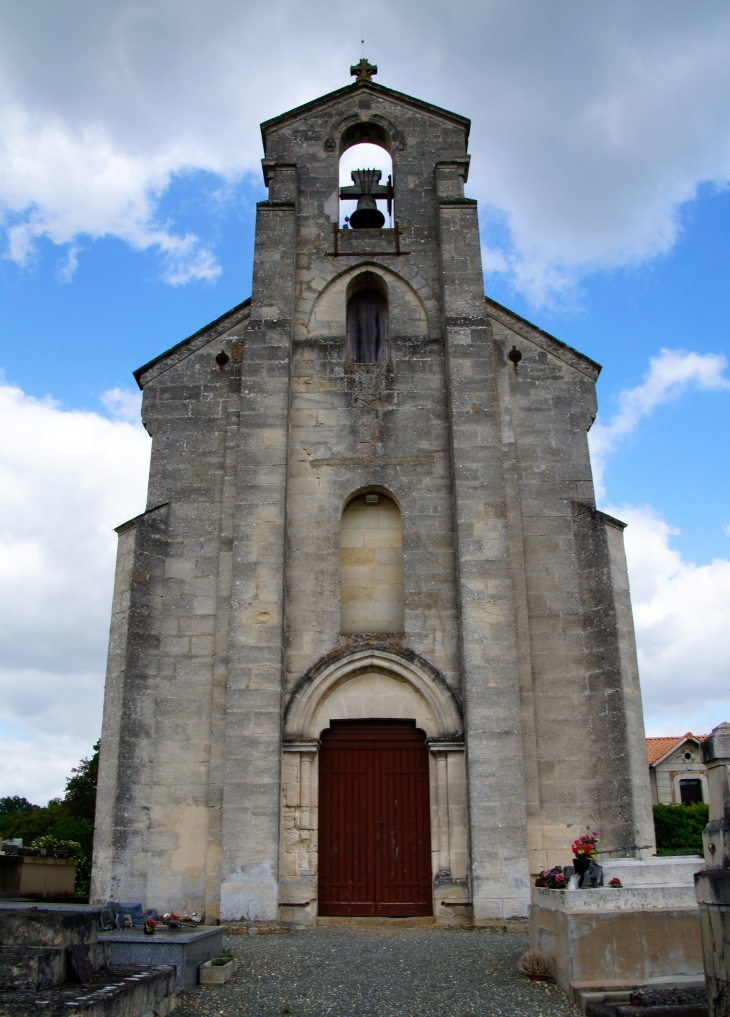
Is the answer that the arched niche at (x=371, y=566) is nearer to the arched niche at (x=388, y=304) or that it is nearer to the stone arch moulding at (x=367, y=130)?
the arched niche at (x=388, y=304)

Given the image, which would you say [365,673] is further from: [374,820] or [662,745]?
[662,745]

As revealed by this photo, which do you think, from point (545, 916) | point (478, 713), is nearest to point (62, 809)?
point (478, 713)

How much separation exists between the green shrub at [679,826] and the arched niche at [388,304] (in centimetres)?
2414

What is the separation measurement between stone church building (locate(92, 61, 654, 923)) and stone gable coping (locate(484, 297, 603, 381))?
0.04m

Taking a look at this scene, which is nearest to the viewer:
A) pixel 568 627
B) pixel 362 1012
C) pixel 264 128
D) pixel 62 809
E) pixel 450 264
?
pixel 362 1012

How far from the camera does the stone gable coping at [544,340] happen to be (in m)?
14.2

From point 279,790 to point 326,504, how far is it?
13.6 feet

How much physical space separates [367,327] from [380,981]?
10.5 meters

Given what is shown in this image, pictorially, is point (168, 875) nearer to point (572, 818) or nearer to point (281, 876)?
point (281, 876)

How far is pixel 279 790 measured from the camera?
37.3 ft

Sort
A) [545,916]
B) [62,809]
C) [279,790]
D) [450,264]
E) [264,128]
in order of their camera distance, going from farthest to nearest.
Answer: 1. [62,809]
2. [264,128]
3. [450,264]
4. [279,790]
5. [545,916]

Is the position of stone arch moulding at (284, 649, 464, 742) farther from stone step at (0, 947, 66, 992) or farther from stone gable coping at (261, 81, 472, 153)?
stone gable coping at (261, 81, 472, 153)

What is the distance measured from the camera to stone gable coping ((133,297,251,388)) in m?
14.2

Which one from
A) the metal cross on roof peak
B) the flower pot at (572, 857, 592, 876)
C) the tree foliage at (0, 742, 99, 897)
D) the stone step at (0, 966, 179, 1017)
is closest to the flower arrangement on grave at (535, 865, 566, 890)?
the flower pot at (572, 857, 592, 876)
